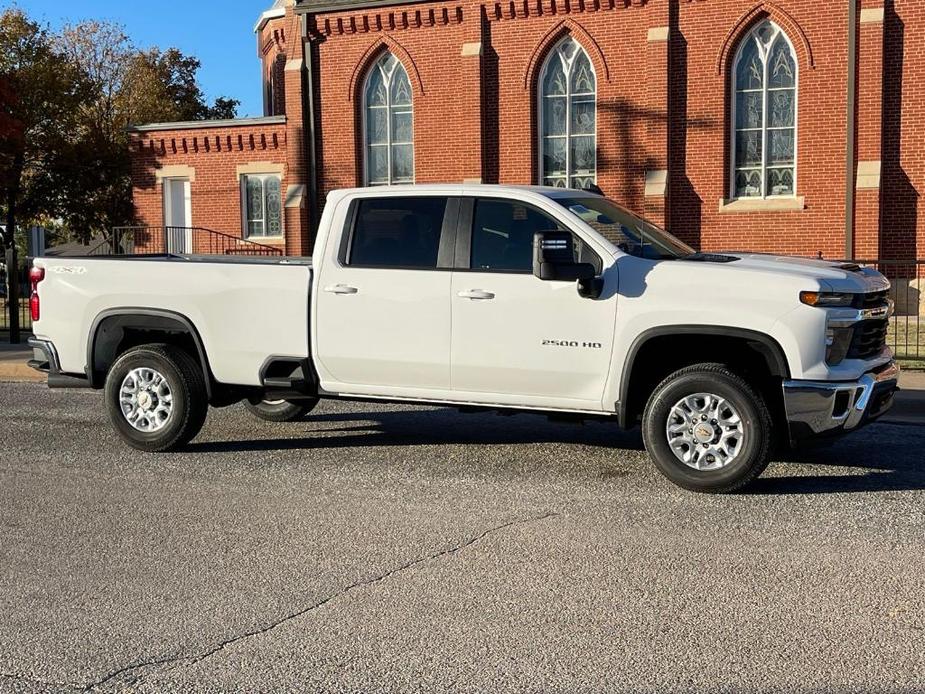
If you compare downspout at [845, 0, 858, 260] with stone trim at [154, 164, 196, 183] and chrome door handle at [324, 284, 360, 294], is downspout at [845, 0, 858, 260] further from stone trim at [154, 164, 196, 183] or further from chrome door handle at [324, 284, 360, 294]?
stone trim at [154, 164, 196, 183]

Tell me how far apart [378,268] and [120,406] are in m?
2.37

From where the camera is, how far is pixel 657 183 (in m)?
23.2

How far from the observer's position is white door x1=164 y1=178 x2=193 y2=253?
93.9 ft

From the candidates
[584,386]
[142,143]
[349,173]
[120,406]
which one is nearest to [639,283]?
[584,386]

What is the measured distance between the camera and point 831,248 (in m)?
22.3

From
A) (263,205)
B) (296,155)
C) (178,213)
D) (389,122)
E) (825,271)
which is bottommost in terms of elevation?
(825,271)

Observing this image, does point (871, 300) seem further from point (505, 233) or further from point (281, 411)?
point (281, 411)

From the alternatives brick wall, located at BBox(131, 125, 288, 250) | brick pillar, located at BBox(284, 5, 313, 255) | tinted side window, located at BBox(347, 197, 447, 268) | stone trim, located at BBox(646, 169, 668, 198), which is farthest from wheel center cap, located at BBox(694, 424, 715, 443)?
brick wall, located at BBox(131, 125, 288, 250)

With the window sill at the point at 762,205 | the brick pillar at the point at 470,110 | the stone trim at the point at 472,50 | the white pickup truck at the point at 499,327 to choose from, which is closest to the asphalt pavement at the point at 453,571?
the white pickup truck at the point at 499,327

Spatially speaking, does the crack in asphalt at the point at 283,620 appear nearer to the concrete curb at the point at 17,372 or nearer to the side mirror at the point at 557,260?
the side mirror at the point at 557,260

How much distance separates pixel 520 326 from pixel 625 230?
1027 mm

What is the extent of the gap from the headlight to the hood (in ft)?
0.13

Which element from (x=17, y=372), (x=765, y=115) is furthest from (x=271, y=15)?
(x=17, y=372)

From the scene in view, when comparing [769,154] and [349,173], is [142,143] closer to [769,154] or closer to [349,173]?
[349,173]
